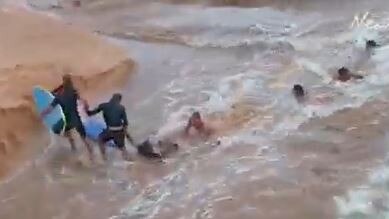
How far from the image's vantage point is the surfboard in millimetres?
8109

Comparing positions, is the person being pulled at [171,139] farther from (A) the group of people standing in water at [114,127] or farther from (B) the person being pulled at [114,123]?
(B) the person being pulled at [114,123]

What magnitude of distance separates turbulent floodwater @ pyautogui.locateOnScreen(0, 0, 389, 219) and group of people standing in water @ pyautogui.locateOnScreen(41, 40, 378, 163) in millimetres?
164

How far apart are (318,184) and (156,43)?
5.33 m

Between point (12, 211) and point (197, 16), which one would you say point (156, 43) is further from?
point (12, 211)

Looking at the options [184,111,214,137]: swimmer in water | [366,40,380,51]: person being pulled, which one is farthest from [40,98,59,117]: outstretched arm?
Answer: [366,40,380,51]: person being pulled

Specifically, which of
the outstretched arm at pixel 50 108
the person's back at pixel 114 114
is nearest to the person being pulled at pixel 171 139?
the person's back at pixel 114 114

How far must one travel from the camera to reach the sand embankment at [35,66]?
8.43 meters

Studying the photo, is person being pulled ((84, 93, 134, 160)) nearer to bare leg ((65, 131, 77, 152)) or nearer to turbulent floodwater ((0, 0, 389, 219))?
turbulent floodwater ((0, 0, 389, 219))

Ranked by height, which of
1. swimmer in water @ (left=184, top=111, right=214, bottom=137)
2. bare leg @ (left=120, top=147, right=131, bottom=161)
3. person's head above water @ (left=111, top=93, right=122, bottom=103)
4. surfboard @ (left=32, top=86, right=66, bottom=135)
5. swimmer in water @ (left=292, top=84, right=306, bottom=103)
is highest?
person's head above water @ (left=111, top=93, right=122, bottom=103)

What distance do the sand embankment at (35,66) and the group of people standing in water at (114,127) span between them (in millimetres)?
394

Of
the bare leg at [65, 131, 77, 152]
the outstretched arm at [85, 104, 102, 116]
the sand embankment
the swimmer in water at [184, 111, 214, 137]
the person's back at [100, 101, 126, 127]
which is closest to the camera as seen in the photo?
the person's back at [100, 101, 126, 127]

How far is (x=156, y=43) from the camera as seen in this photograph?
476 inches

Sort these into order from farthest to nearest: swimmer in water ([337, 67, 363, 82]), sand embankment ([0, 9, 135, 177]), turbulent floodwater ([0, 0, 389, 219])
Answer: swimmer in water ([337, 67, 363, 82]) → sand embankment ([0, 9, 135, 177]) → turbulent floodwater ([0, 0, 389, 219])

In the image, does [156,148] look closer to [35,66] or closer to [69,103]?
[69,103]
